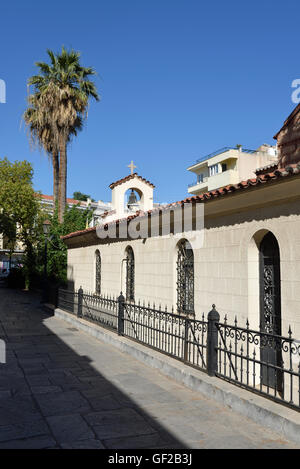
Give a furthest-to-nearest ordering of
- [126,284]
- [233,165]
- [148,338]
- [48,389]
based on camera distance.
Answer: [233,165] < [126,284] < [148,338] < [48,389]

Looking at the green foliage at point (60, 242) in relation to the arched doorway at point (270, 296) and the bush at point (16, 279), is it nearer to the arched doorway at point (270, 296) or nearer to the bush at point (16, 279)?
the bush at point (16, 279)

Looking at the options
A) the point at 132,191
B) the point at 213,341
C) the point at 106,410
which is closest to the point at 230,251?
the point at 213,341

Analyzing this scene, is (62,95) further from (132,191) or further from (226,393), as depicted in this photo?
(226,393)

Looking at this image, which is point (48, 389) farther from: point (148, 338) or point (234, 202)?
point (234, 202)

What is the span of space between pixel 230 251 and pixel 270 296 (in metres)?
1.08

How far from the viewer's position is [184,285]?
28.0 feet

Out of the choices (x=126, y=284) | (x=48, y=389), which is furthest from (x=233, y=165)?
(x=48, y=389)

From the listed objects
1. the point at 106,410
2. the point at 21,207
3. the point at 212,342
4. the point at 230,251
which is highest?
the point at 21,207

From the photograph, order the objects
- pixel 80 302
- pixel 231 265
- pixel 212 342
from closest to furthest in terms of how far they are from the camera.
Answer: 1. pixel 212 342
2. pixel 231 265
3. pixel 80 302

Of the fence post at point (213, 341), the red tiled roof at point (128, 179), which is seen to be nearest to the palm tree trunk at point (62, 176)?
the red tiled roof at point (128, 179)

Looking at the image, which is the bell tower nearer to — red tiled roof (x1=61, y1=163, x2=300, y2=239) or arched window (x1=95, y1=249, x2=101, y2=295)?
arched window (x1=95, y1=249, x2=101, y2=295)

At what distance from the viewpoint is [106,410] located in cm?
490

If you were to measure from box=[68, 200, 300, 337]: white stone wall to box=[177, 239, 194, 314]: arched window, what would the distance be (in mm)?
141
